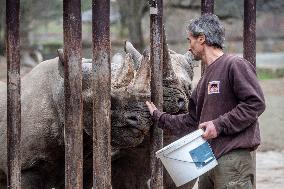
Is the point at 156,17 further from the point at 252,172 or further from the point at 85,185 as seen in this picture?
the point at 85,185

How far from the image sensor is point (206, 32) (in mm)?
3729

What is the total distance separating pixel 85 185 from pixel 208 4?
199 cm

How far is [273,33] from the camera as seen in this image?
28.3 meters

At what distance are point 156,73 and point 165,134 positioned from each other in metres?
1.05

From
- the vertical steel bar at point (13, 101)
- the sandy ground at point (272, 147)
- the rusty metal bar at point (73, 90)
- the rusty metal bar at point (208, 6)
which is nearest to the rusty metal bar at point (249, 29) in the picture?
the rusty metal bar at point (208, 6)

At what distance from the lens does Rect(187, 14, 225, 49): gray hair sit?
3.73 metres

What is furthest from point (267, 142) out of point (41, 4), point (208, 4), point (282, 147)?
point (41, 4)

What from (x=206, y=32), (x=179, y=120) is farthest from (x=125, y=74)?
(x=206, y=32)

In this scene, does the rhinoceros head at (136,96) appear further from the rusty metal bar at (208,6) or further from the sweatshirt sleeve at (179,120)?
the rusty metal bar at (208,6)

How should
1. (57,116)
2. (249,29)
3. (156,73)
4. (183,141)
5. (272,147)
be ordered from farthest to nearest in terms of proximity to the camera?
1. (272,147)
2. (57,116)
3. (249,29)
4. (156,73)
5. (183,141)

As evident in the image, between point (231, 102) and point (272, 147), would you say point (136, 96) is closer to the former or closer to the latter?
point (231, 102)

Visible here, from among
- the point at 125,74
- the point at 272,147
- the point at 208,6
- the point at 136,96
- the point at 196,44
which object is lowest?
the point at 272,147

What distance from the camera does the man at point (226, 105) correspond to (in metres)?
3.59

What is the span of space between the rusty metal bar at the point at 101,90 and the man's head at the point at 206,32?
45cm
